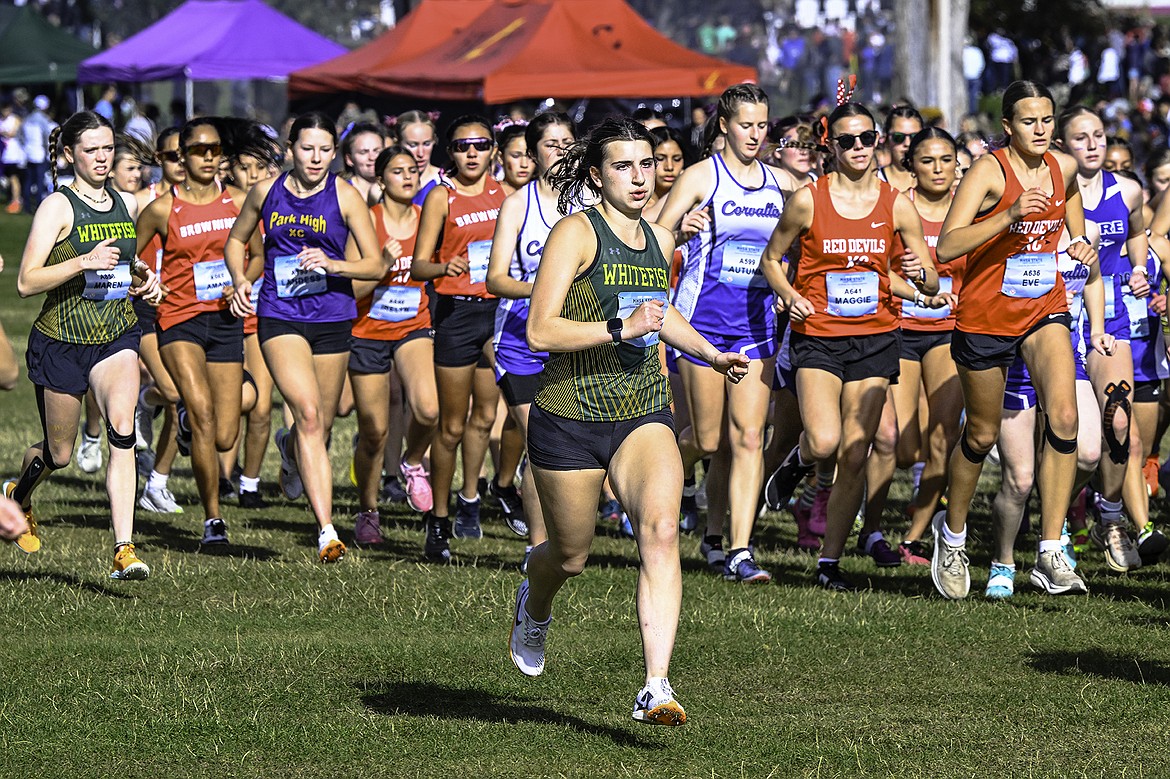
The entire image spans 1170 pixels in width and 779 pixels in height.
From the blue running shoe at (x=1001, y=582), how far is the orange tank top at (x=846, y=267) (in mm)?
1220

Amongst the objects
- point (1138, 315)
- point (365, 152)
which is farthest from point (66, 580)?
point (1138, 315)

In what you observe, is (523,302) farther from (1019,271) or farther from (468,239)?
(1019,271)

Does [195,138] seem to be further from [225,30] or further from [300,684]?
[225,30]

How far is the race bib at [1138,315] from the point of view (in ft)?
29.3

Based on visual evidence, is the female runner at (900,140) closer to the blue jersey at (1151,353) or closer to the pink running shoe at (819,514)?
the blue jersey at (1151,353)

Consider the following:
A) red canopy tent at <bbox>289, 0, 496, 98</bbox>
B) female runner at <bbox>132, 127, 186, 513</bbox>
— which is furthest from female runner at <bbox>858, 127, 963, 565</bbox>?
red canopy tent at <bbox>289, 0, 496, 98</bbox>

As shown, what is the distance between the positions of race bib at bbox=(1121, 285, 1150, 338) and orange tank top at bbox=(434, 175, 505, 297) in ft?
10.9

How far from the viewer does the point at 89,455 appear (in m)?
12.1

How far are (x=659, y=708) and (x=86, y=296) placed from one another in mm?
3932

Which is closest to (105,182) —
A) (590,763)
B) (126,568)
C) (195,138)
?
(195,138)

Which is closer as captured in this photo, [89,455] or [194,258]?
[194,258]

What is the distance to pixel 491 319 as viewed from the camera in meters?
9.20

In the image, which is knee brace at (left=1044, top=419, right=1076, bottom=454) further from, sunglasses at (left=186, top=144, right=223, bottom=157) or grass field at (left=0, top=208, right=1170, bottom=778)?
sunglasses at (left=186, top=144, right=223, bottom=157)

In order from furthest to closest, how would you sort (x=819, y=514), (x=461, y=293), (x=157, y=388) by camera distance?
1. (x=157, y=388)
2. (x=819, y=514)
3. (x=461, y=293)
